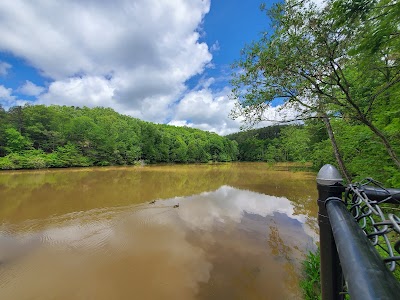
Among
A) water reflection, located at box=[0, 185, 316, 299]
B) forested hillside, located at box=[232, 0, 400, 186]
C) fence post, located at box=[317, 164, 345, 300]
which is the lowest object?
water reflection, located at box=[0, 185, 316, 299]

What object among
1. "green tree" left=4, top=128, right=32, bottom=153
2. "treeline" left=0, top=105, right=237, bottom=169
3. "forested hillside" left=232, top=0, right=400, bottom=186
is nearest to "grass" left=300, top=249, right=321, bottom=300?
"forested hillside" left=232, top=0, right=400, bottom=186

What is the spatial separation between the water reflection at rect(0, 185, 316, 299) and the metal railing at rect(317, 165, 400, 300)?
14.7 feet

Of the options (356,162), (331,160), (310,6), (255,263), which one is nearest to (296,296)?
(255,263)

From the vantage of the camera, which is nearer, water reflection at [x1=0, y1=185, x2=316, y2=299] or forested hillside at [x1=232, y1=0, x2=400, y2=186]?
forested hillside at [x1=232, y1=0, x2=400, y2=186]

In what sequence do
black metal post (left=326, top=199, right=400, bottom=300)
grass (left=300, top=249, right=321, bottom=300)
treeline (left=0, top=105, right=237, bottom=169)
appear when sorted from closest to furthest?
black metal post (left=326, top=199, right=400, bottom=300) → grass (left=300, top=249, right=321, bottom=300) → treeline (left=0, top=105, right=237, bottom=169)

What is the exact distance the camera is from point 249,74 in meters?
4.76

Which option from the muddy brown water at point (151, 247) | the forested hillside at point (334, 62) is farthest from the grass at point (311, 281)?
the forested hillside at point (334, 62)

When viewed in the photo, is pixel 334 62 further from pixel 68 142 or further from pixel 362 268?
pixel 68 142

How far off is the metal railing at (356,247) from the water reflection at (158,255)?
4.49 meters

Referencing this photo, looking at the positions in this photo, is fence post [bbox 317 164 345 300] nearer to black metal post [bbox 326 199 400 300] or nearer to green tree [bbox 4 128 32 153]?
black metal post [bbox 326 199 400 300]

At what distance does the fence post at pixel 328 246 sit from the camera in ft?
3.32

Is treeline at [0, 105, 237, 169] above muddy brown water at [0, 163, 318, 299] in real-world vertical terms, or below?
above

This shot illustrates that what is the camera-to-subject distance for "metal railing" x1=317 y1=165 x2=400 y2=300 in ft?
1.32

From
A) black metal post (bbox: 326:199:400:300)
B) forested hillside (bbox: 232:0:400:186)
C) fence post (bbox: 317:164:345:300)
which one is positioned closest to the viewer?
black metal post (bbox: 326:199:400:300)
